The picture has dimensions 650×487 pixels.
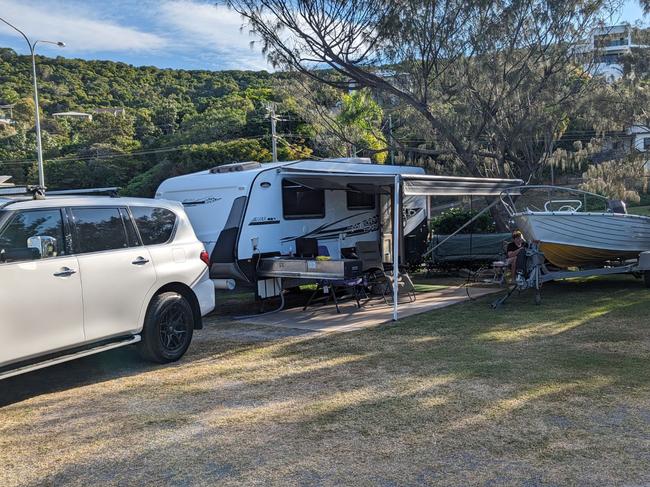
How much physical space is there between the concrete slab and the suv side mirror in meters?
3.87

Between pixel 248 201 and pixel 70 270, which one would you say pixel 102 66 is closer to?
pixel 248 201

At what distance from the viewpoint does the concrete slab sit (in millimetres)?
8672

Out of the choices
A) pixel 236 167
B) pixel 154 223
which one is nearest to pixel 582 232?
pixel 236 167

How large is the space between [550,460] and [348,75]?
37.9 feet

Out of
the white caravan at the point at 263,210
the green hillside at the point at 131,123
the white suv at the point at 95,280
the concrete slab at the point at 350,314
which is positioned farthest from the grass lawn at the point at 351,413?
the green hillside at the point at 131,123

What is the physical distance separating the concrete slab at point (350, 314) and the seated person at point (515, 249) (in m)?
0.95

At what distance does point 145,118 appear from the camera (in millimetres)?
48156

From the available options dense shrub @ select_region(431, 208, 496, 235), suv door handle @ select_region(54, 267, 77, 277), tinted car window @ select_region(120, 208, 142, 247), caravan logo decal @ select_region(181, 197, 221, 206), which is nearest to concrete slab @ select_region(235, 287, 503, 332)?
caravan logo decal @ select_region(181, 197, 221, 206)

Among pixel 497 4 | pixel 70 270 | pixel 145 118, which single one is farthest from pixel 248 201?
pixel 145 118

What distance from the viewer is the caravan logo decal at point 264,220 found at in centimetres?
959

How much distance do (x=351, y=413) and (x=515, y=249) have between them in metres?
6.50

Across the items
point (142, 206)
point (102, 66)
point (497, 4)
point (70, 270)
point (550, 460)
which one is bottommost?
point (550, 460)

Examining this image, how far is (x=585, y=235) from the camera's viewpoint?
1016 centimetres

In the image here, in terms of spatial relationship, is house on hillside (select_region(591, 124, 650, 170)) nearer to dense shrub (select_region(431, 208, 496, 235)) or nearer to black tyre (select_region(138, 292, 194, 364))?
dense shrub (select_region(431, 208, 496, 235))
